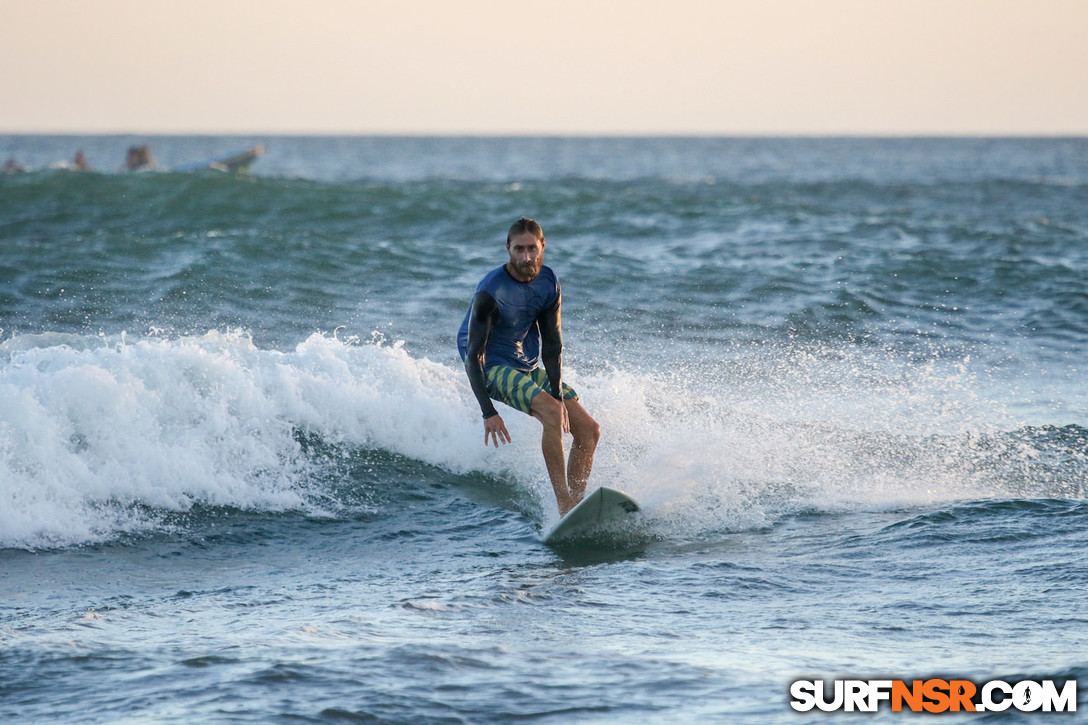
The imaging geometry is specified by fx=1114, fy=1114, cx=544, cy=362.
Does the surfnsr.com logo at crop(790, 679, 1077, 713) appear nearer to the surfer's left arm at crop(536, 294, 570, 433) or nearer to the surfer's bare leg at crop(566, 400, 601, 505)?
the surfer's bare leg at crop(566, 400, 601, 505)

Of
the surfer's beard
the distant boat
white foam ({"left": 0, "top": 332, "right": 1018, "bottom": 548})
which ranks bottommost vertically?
white foam ({"left": 0, "top": 332, "right": 1018, "bottom": 548})

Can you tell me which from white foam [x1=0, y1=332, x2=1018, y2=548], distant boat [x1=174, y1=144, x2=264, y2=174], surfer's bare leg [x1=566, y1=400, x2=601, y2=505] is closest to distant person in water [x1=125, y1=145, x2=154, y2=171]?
distant boat [x1=174, y1=144, x2=264, y2=174]

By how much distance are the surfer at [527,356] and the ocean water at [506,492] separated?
1.83ft

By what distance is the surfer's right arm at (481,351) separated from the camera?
21.5ft

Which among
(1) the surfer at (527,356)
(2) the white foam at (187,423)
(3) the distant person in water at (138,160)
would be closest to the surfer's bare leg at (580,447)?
(1) the surfer at (527,356)

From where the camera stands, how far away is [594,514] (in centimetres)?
659

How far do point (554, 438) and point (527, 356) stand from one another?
66 centimetres

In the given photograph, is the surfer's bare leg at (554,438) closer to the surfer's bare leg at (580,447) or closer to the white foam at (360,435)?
the surfer's bare leg at (580,447)

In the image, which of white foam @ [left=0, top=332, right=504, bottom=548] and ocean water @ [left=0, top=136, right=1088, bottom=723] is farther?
white foam @ [left=0, top=332, right=504, bottom=548]

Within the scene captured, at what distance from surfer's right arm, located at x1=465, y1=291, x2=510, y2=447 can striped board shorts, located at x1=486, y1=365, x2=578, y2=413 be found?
0.15 metres

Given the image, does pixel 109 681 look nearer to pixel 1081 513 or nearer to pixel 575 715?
pixel 575 715

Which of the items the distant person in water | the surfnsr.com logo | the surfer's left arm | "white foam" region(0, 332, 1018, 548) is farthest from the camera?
the distant person in water

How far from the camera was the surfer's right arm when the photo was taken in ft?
21.5

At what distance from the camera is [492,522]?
7391mm
